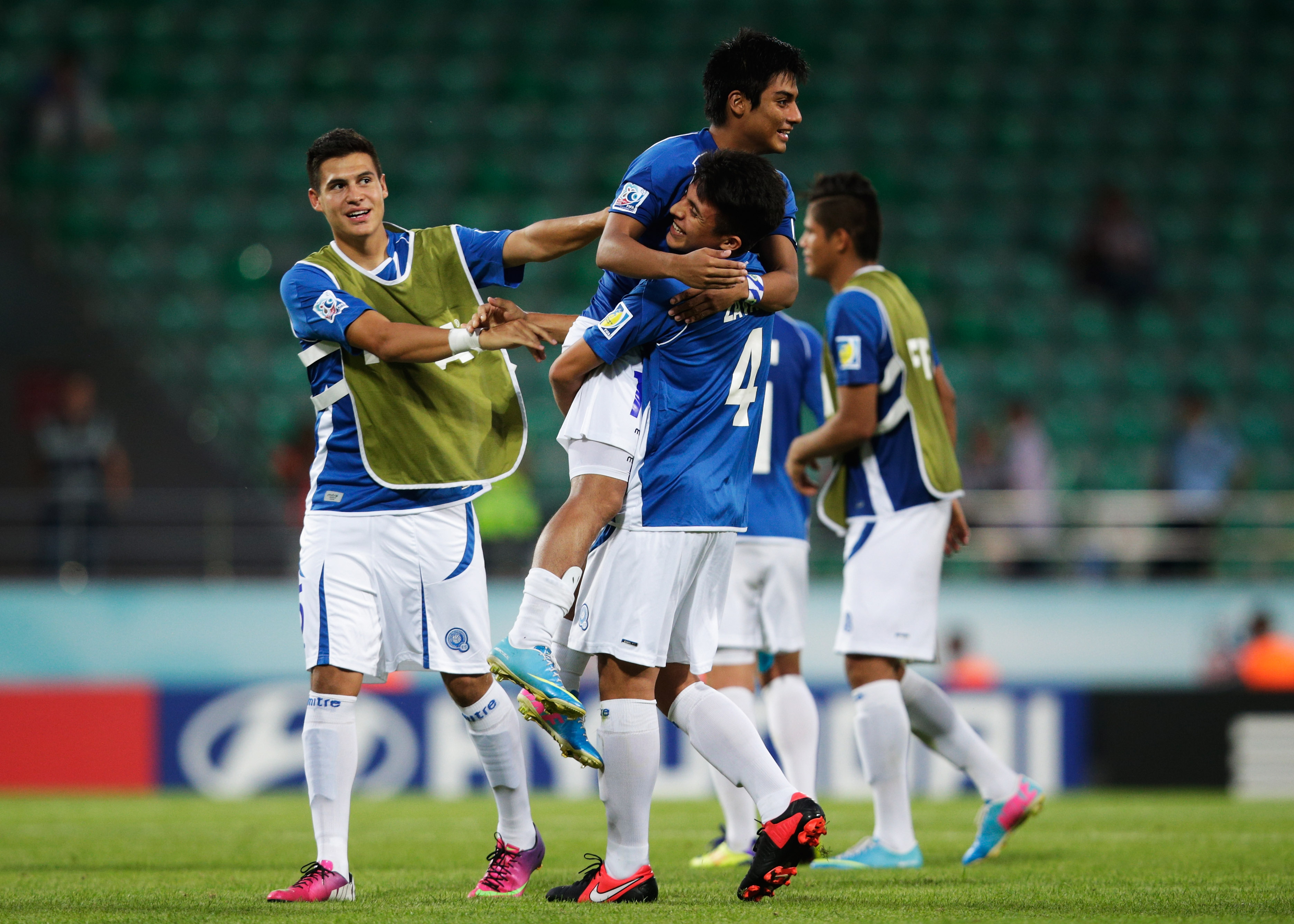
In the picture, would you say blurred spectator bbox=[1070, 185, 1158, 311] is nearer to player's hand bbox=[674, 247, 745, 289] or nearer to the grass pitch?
the grass pitch

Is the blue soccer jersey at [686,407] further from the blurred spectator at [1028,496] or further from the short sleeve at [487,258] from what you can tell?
the blurred spectator at [1028,496]

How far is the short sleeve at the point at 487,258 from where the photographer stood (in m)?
5.36

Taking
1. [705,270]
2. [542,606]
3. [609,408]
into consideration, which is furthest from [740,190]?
[542,606]

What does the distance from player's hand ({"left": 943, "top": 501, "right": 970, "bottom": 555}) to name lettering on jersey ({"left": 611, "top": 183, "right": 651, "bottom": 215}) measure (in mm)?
2143

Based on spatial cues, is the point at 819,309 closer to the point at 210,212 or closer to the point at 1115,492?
the point at 1115,492

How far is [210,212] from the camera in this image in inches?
645

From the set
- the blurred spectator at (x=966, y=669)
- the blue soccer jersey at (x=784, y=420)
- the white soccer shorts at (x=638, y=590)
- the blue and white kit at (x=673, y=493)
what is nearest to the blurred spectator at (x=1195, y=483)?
the blurred spectator at (x=966, y=669)

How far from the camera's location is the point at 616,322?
467 centimetres

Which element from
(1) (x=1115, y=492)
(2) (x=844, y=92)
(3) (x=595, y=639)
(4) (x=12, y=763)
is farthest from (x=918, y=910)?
(2) (x=844, y=92)

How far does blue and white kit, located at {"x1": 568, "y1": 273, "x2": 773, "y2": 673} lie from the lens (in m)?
4.62

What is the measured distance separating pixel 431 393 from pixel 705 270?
3.73 ft

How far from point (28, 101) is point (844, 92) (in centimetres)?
919

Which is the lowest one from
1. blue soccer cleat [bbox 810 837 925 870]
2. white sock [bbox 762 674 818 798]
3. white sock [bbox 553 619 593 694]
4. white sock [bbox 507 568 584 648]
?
blue soccer cleat [bbox 810 837 925 870]

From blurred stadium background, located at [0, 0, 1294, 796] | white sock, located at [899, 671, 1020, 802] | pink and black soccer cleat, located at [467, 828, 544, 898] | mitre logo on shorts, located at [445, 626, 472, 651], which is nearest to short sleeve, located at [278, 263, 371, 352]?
mitre logo on shorts, located at [445, 626, 472, 651]
